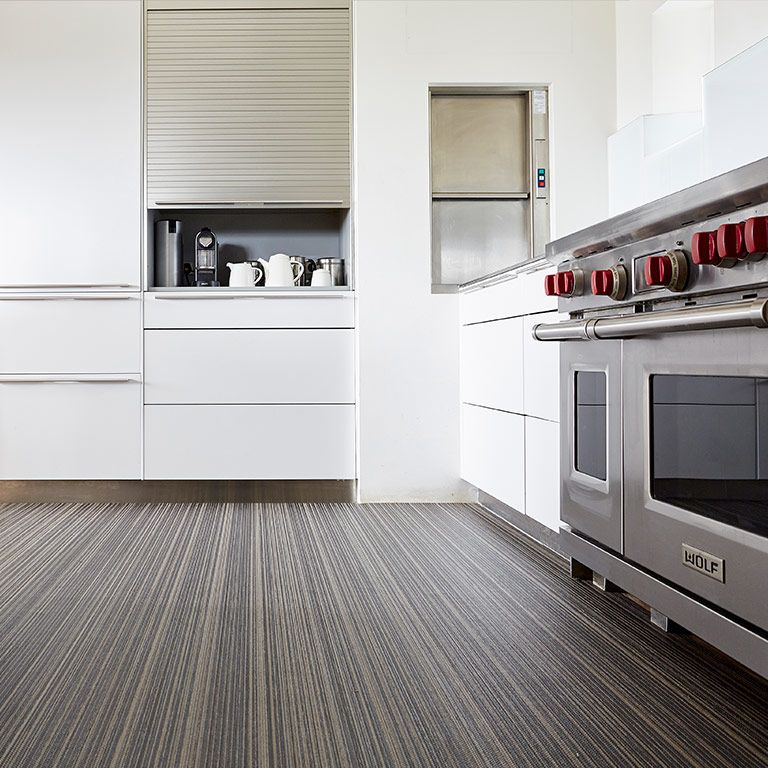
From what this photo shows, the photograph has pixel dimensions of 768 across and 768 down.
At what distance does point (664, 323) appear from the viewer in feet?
5.17

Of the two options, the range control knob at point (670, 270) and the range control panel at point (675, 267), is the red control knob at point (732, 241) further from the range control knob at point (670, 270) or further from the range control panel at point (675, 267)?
the range control knob at point (670, 270)

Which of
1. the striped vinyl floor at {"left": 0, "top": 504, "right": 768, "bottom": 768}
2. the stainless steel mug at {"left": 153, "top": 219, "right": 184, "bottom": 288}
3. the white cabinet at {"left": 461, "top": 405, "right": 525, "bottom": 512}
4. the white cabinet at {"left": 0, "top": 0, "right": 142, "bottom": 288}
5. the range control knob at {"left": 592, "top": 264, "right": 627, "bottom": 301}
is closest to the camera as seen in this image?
the striped vinyl floor at {"left": 0, "top": 504, "right": 768, "bottom": 768}

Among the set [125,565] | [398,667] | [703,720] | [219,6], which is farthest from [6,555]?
[219,6]

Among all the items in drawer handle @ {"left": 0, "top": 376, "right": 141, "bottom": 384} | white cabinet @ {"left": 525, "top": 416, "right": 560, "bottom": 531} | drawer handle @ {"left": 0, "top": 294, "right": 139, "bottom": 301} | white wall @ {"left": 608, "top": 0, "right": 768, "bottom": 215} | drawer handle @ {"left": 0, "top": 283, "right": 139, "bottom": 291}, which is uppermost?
white wall @ {"left": 608, "top": 0, "right": 768, "bottom": 215}

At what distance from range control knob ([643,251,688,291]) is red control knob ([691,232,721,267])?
134 millimetres

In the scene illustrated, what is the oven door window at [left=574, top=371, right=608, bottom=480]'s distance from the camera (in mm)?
1998

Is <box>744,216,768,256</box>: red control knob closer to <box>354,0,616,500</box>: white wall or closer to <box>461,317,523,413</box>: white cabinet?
<box>461,317,523,413</box>: white cabinet

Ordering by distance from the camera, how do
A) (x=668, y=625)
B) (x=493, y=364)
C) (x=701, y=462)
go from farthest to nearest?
(x=493, y=364) < (x=668, y=625) < (x=701, y=462)

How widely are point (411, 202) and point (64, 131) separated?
147cm

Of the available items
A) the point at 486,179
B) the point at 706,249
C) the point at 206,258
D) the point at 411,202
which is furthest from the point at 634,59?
the point at 706,249

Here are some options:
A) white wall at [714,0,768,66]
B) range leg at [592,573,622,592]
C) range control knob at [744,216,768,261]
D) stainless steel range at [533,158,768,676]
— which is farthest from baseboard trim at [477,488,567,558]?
white wall at [714,0,768,66]

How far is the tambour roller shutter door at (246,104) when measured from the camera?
3639mm

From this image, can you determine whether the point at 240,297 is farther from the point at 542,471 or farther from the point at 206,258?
the point at 542,471

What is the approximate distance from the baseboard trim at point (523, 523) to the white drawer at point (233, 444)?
2.16 feet
